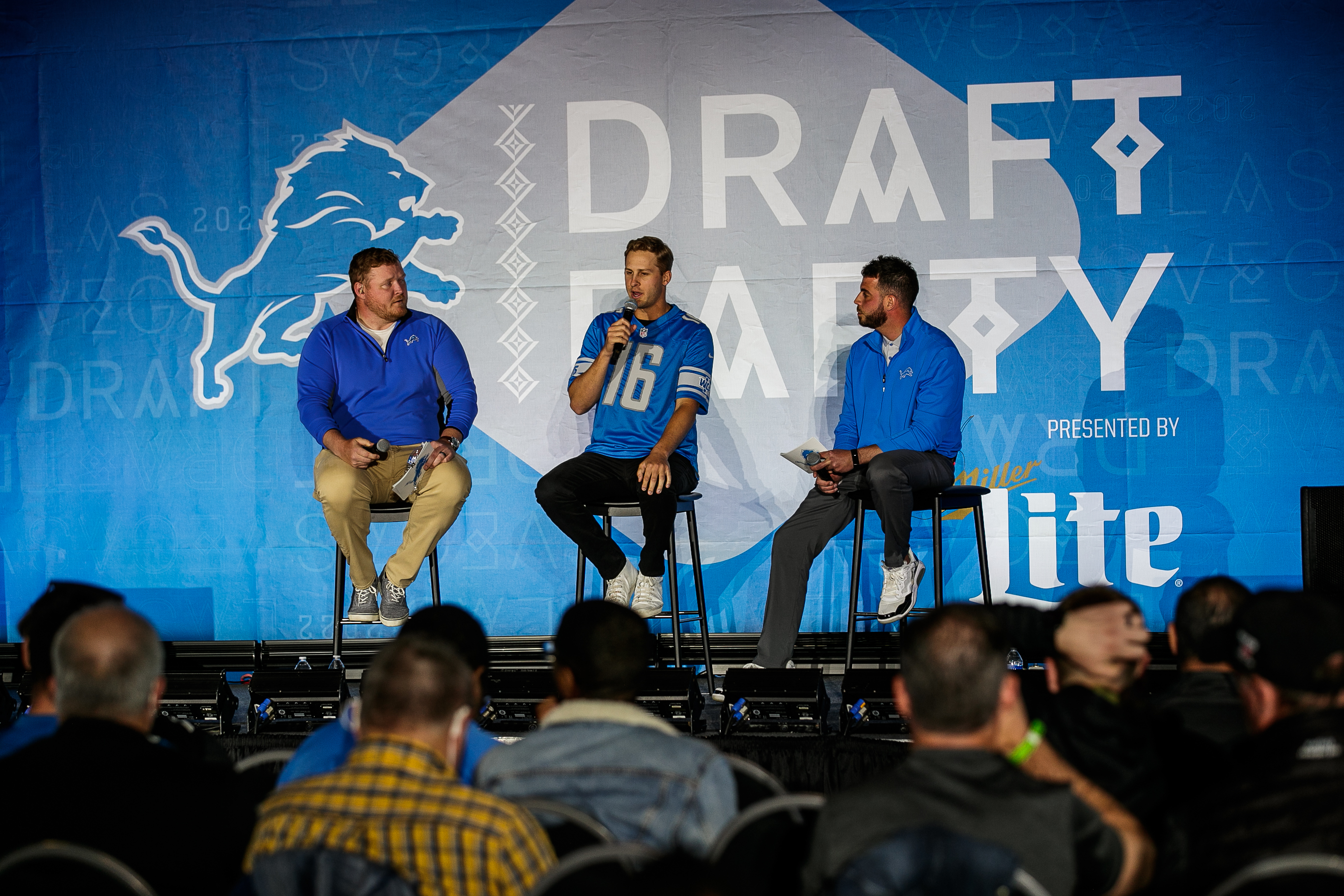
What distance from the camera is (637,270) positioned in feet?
12.5

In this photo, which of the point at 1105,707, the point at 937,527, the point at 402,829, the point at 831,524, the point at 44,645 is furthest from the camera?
the point at 831,524

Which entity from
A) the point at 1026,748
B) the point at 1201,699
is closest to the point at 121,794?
the point at 1026,748

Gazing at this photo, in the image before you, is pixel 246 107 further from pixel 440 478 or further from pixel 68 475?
pixel 440 478

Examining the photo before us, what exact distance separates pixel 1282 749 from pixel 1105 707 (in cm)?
25

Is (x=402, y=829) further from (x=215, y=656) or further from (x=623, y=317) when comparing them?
(x=215, y=656)

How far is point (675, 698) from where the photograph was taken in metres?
2.99

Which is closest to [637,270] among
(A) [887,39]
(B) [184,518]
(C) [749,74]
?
(C) [749,74]

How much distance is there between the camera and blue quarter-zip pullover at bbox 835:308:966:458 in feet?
12.1

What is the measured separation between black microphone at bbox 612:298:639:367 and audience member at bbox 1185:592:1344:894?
2.61 m

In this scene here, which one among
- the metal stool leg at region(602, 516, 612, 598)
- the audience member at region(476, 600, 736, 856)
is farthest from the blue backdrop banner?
the audience member at region(476, 600, 736, 856)

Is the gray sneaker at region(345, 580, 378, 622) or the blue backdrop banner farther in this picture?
the blue backdrop banner

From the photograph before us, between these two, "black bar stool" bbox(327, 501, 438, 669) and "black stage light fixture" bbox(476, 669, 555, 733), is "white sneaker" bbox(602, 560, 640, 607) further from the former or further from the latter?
"black bar stool" bbox(327, 501, 438, 669)

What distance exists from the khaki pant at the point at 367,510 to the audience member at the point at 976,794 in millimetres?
2494

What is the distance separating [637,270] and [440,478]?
1.03 metres
